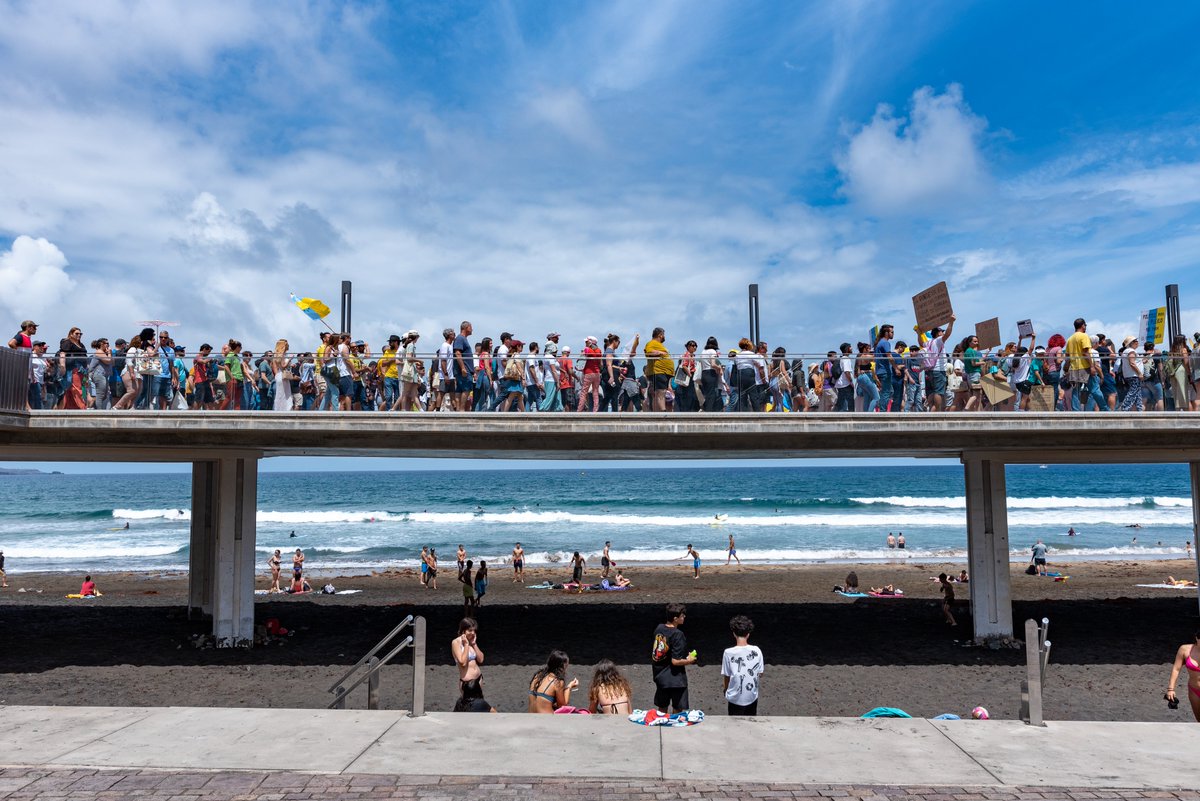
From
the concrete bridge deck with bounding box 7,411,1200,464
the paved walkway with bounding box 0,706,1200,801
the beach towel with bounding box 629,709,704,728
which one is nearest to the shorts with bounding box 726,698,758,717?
the paved walkway with bounding box 0,706,1200,801

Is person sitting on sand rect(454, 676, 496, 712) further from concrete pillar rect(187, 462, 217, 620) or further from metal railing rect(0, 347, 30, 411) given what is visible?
concrete pillar rect(187, 462, 217, 620)

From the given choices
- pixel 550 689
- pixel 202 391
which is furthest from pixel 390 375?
pixel 550 689

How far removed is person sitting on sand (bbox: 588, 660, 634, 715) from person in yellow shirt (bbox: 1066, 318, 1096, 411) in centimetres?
886

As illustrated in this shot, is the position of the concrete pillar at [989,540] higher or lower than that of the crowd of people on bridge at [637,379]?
lower

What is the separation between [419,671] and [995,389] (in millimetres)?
9883

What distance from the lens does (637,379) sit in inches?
537

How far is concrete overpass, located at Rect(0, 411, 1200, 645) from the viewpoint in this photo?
13.3 metres

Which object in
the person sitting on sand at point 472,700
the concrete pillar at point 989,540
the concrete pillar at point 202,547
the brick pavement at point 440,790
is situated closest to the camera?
the brick pavement at point 440,790

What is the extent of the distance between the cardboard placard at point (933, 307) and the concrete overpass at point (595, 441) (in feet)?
4.97

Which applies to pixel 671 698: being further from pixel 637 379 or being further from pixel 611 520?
pixel 611 520

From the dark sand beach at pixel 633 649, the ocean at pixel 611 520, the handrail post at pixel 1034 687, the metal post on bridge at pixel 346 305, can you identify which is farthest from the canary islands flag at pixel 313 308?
the ocean at pixel 611 520

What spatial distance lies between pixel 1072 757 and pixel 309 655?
43.2 ft

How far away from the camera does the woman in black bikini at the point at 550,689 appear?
938cm

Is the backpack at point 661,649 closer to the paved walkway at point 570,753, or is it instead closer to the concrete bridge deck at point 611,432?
the paved walkway at point 570,753
